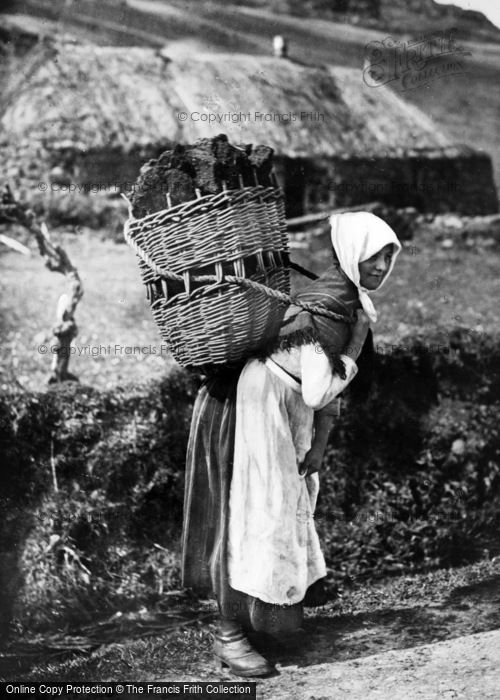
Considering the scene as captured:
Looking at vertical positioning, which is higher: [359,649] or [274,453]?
[274,453]

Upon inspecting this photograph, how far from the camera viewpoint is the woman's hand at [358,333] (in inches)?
154

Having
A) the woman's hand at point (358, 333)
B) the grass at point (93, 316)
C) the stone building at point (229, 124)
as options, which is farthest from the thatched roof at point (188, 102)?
the woman's hand at point (358, 333)

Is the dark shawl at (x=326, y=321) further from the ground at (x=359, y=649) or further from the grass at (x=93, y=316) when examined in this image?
the ground at (x=359, y=649)

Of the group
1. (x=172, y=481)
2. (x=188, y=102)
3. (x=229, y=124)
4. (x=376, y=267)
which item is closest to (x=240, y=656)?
(x=172, y=481)

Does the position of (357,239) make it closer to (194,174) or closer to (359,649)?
(194,174)

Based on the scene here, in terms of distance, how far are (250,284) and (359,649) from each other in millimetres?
1661

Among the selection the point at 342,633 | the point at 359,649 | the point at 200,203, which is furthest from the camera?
the point at 342,633

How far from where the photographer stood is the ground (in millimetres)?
3936

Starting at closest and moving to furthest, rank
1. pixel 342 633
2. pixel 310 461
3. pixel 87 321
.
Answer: pixel 310 461 < pixel 342 633 < pixel 87 321

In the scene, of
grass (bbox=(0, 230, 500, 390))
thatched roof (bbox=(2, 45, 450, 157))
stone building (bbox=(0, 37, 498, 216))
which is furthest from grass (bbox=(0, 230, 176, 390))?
thatched roof (bbox=(2, 45, 450, 157))

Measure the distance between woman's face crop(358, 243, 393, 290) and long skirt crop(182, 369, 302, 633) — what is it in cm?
61

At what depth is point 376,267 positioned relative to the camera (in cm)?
386

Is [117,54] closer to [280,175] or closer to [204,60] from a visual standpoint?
[204,60]

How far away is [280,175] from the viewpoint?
4895 mm
